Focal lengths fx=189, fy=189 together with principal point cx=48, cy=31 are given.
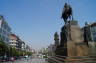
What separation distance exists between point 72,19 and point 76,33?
236 centimetres

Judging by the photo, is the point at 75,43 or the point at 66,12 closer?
the point at 75,43

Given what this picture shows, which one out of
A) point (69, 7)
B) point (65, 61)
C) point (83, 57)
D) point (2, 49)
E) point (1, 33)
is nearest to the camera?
point (65, 61)

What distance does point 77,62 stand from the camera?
16750mm

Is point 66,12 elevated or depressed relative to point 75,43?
elevated

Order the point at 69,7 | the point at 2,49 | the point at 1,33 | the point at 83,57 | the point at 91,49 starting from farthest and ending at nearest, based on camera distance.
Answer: the point at 1,33, the point at 2,49, the point at 69,7, the point at 91,49, the point at 83,57

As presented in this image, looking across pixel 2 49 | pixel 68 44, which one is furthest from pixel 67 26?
pixel 2 49

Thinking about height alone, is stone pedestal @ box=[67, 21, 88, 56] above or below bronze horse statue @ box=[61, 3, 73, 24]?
below

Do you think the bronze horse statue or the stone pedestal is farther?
the bronze horse statue

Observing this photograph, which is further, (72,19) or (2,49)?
(2,49)

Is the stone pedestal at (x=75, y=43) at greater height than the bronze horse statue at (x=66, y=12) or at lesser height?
lesser

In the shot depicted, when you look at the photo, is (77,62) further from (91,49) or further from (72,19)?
(72,19)

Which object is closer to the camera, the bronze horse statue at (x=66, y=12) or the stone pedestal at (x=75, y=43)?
the stone pedestal at (x=75, y=43)

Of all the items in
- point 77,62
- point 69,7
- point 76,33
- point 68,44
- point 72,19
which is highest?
point 69,7

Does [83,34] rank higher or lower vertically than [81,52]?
higher
